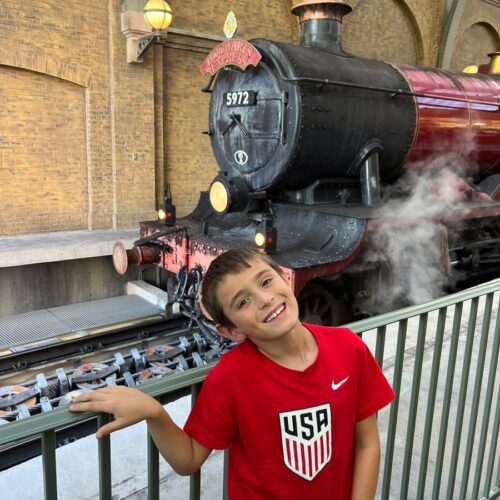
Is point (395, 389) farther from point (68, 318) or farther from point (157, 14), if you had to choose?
point (157, 14)

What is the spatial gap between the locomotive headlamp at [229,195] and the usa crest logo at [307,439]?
11.5 feet

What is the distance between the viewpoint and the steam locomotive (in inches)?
181

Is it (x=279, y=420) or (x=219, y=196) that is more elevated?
(x=219, y=196)

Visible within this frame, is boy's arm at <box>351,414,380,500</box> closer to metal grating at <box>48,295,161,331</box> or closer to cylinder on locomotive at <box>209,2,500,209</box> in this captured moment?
cylinder on locomotive at <box>209,2,500,209</box>

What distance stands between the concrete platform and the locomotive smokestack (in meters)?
4.34

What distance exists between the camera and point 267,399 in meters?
1.31

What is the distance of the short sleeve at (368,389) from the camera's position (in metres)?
1.45

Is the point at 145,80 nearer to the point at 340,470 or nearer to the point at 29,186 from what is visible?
the point at 29,186

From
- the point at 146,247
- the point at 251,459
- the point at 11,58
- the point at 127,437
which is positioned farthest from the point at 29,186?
the point at 251,459

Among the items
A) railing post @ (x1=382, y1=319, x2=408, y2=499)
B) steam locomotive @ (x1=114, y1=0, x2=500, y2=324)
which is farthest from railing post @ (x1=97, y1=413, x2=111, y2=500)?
steam locomotive @ (x1=114, y1=0, x2=500, y2=324)

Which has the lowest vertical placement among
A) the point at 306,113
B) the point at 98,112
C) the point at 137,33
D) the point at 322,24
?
the point at 306,113

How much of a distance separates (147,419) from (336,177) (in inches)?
→ 173

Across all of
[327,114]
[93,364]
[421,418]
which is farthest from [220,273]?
[93,364]

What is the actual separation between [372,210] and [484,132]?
2249 mm
